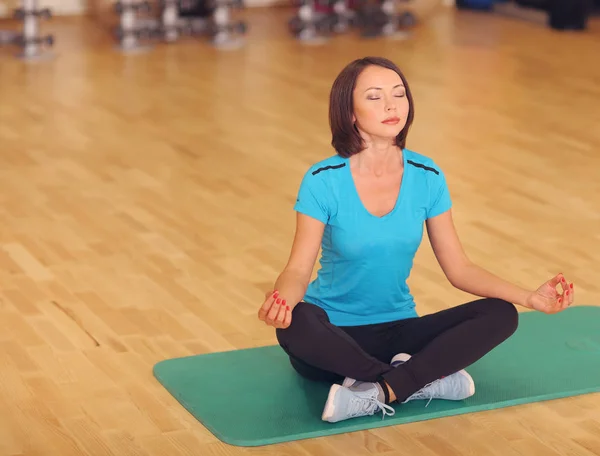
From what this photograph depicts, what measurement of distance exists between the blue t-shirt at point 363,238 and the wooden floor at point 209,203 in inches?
12.1

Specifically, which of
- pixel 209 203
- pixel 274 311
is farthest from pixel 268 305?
pixel 209 203

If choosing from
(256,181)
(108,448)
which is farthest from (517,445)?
(256,181)

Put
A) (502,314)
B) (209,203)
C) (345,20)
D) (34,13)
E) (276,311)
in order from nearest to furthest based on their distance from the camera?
1. (276,311)
2. (502,314)
3. (209,203)
4. (34,13)
5. (345,20)

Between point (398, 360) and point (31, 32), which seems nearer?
point (398, 360)

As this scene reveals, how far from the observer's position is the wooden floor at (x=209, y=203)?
2.74 metres

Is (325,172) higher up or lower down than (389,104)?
lower down

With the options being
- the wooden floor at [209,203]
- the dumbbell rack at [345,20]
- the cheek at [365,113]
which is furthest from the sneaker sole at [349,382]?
the dumbbell rack at [345,20]

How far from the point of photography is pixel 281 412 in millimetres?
2744

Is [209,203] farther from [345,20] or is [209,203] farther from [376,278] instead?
[345,20]

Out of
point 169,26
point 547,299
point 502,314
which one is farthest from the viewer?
point 169,26

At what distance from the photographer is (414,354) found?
279cm

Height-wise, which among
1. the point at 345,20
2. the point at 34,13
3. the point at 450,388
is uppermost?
the point at 450,388

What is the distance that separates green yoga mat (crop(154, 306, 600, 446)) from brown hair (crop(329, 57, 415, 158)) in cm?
55

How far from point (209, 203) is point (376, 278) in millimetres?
1740
